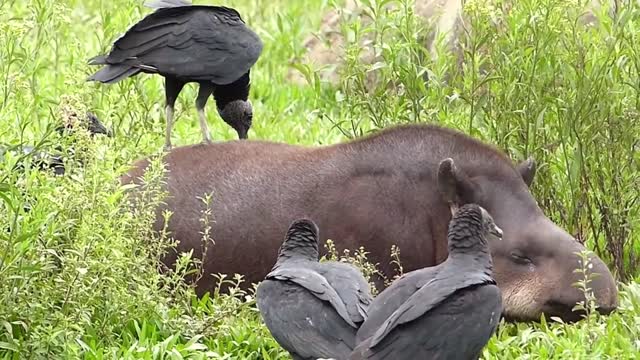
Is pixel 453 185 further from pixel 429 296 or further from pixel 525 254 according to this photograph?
pixel 429 296

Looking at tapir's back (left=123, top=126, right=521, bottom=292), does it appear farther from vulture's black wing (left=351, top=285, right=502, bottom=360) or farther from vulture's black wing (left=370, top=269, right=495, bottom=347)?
vulture's black wing (left=351, top=285, right=502, bottom=360)

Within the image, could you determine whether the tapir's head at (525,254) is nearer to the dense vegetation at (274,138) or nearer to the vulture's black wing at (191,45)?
the dense vegetation at (274,138)

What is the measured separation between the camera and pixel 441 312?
5633 millimetres

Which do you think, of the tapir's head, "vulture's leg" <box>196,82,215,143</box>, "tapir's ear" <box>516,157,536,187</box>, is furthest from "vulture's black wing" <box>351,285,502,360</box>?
"vulture's leg" <box>196,82,215,143</box>

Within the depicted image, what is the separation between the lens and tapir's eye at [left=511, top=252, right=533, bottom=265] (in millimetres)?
7215

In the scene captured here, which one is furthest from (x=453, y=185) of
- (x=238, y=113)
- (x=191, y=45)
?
(x=238, y=113)

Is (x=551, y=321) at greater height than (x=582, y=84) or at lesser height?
lesser

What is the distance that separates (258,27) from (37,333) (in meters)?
7.21

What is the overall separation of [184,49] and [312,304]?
258cm

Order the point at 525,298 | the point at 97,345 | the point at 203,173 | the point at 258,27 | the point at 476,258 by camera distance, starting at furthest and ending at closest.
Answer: the point at 258,27 → the point at 203,173 → the point at 525,298 → the point at 97,345 → the point at 476,258

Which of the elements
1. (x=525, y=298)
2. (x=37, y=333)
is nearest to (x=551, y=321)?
(x=525, y=298)

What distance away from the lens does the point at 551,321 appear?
718 centimetres

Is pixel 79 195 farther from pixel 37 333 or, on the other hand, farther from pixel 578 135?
pixel 578 135

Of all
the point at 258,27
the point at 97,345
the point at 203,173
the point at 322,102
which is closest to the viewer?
the point at 97,345
